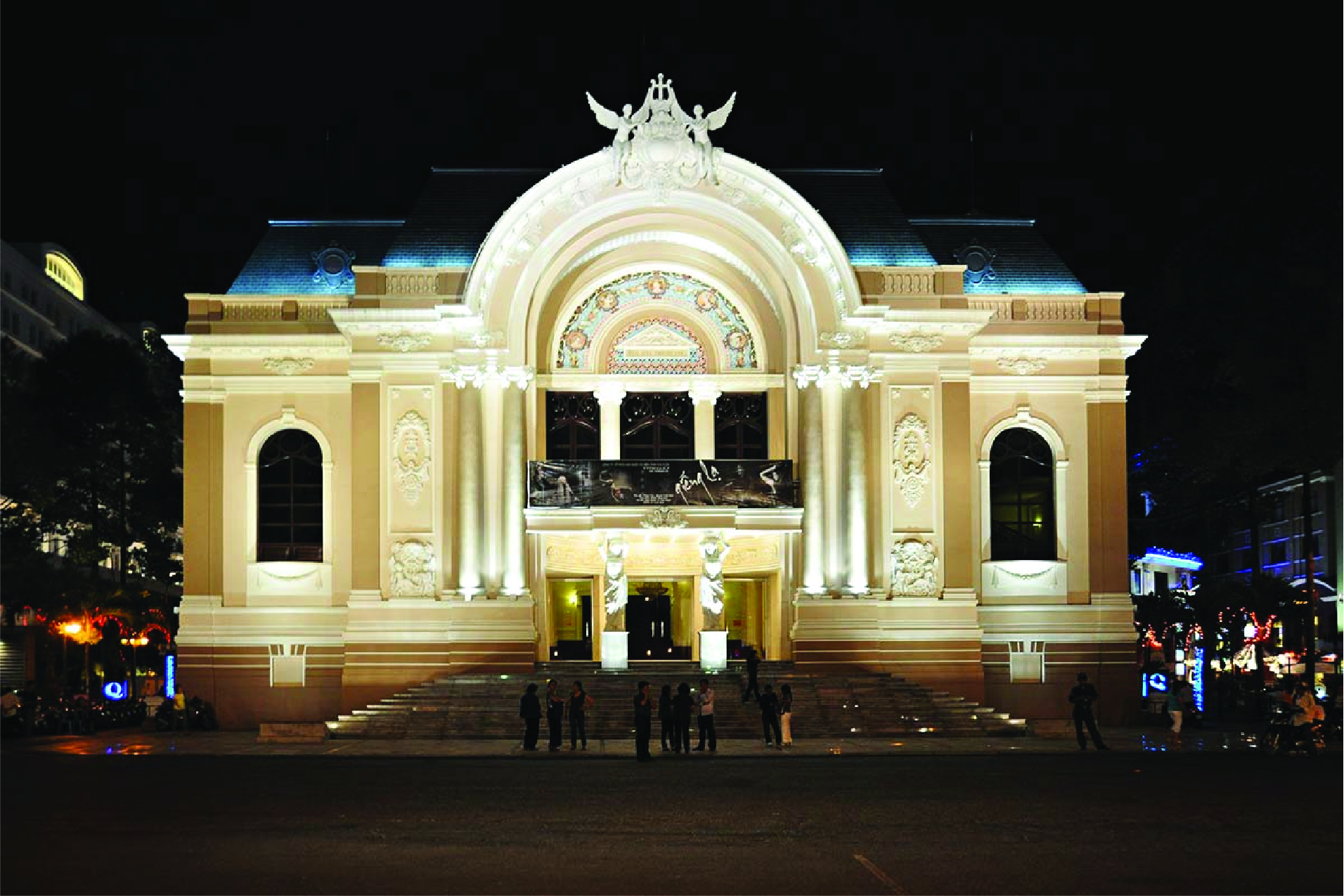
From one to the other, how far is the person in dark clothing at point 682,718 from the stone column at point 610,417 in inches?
588

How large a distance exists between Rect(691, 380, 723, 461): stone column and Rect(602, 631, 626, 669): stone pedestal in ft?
20.4

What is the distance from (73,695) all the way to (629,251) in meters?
19.6

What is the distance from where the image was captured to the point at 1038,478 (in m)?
52.0

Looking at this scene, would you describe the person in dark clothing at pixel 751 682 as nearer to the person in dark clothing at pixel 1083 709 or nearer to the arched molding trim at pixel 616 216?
the person in dark clothing at pixel 1083 709

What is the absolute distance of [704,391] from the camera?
2068 inches

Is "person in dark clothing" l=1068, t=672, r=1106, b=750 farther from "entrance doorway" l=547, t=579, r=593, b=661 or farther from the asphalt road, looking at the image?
"entrance doorway" l=547, t=579, r=593, b=661

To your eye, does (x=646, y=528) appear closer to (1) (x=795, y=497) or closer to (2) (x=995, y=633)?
(1) (x=795, y=497)

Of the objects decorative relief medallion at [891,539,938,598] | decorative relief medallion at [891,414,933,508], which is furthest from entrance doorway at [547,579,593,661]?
decorative relief medallion at [891,414,933,508]

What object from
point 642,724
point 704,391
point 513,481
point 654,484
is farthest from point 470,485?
point 642,724

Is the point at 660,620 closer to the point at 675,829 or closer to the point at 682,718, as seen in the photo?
the point at 682,718

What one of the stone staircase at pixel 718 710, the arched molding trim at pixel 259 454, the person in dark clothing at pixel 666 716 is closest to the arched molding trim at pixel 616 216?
the arched molding trim at pixel 259 454

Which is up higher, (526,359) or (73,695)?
(526,359)

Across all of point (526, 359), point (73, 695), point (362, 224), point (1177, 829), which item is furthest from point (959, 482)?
point (1177, 829)

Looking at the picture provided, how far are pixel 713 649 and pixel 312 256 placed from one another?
1510 cm
